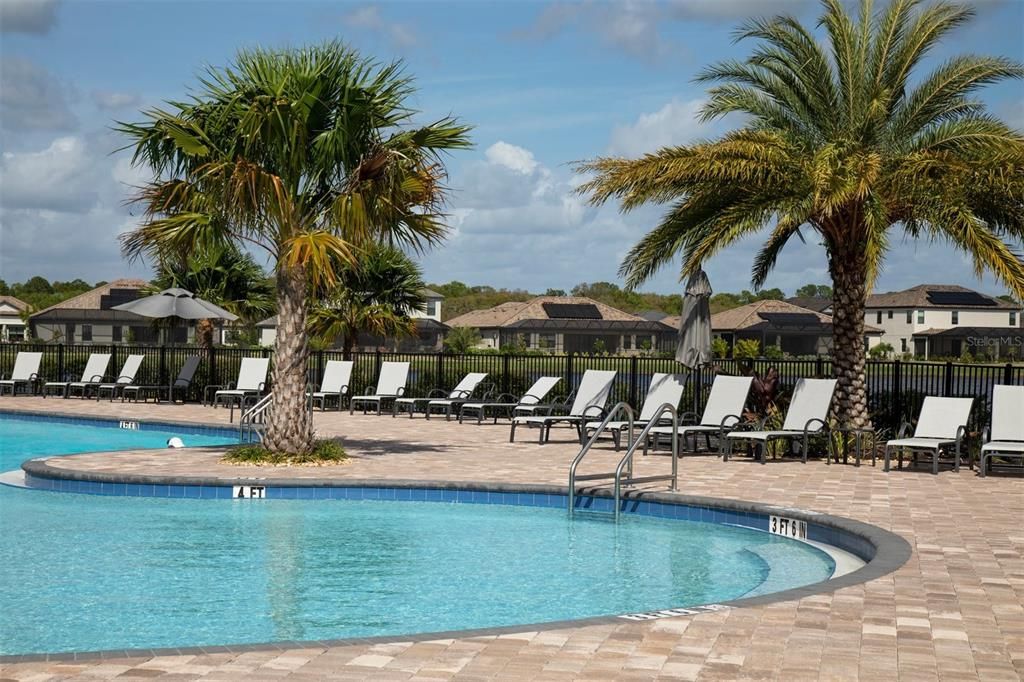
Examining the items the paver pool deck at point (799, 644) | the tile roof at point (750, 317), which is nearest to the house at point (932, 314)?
the tile roof at point (750, 317)

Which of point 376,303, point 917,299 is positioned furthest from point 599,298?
point 376,303

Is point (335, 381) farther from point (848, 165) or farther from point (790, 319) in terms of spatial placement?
point (790, 319)

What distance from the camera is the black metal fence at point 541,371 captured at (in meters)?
18.8

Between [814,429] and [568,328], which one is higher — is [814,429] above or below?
below

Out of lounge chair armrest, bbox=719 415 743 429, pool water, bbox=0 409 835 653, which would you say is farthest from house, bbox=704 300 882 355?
pool water, bbox=0 409 835 653

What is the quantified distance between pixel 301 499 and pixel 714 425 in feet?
19.8

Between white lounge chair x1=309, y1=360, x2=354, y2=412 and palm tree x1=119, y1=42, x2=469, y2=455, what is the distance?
400 inches

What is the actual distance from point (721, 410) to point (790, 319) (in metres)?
55.6

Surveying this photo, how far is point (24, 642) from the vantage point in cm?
699

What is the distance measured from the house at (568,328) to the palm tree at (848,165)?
191 ft

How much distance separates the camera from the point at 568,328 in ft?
260

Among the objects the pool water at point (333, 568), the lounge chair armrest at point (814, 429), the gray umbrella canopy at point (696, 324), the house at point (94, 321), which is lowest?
the pool water at point (333, 568)

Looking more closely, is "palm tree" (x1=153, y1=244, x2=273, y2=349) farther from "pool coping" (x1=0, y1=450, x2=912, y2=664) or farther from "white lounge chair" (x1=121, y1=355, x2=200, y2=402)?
"pool coping" (x1=0, y1=450, x2=912, y2=664)

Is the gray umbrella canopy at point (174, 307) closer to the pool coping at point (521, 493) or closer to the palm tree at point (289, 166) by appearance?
the pool coping at point (521, 493)
